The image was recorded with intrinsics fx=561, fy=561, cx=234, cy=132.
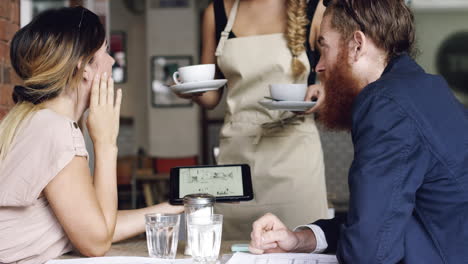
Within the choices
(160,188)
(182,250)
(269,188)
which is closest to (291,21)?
(269,188)

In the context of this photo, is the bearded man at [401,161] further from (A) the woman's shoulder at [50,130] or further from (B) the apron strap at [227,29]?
(B) the apron strap at [227,29]

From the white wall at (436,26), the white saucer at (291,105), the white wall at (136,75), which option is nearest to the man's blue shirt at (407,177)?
the white saucer at (291,105)

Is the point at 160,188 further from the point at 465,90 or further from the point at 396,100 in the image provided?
the point at 396,100

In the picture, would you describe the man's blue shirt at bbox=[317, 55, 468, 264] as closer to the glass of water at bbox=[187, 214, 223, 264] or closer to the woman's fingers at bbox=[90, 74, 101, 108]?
the glass of water at bbox=[187, 214, 223, 264]

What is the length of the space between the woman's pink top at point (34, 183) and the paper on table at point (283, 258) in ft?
1.50

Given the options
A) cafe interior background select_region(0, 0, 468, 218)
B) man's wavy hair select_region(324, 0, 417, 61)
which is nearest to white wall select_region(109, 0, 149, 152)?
cafe interior background select_region(0, 0, 468, 218)

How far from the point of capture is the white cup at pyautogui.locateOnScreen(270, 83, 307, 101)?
179cm

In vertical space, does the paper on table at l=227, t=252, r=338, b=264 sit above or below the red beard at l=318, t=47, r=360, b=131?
below

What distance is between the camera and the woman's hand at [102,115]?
4.91ft

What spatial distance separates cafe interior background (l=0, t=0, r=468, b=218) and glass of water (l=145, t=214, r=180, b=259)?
4587 millimetres

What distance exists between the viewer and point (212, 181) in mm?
1464

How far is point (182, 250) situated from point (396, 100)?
68cm

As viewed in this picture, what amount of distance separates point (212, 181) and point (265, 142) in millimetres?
665

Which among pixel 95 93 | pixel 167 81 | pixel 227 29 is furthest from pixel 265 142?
pixel 167 81
